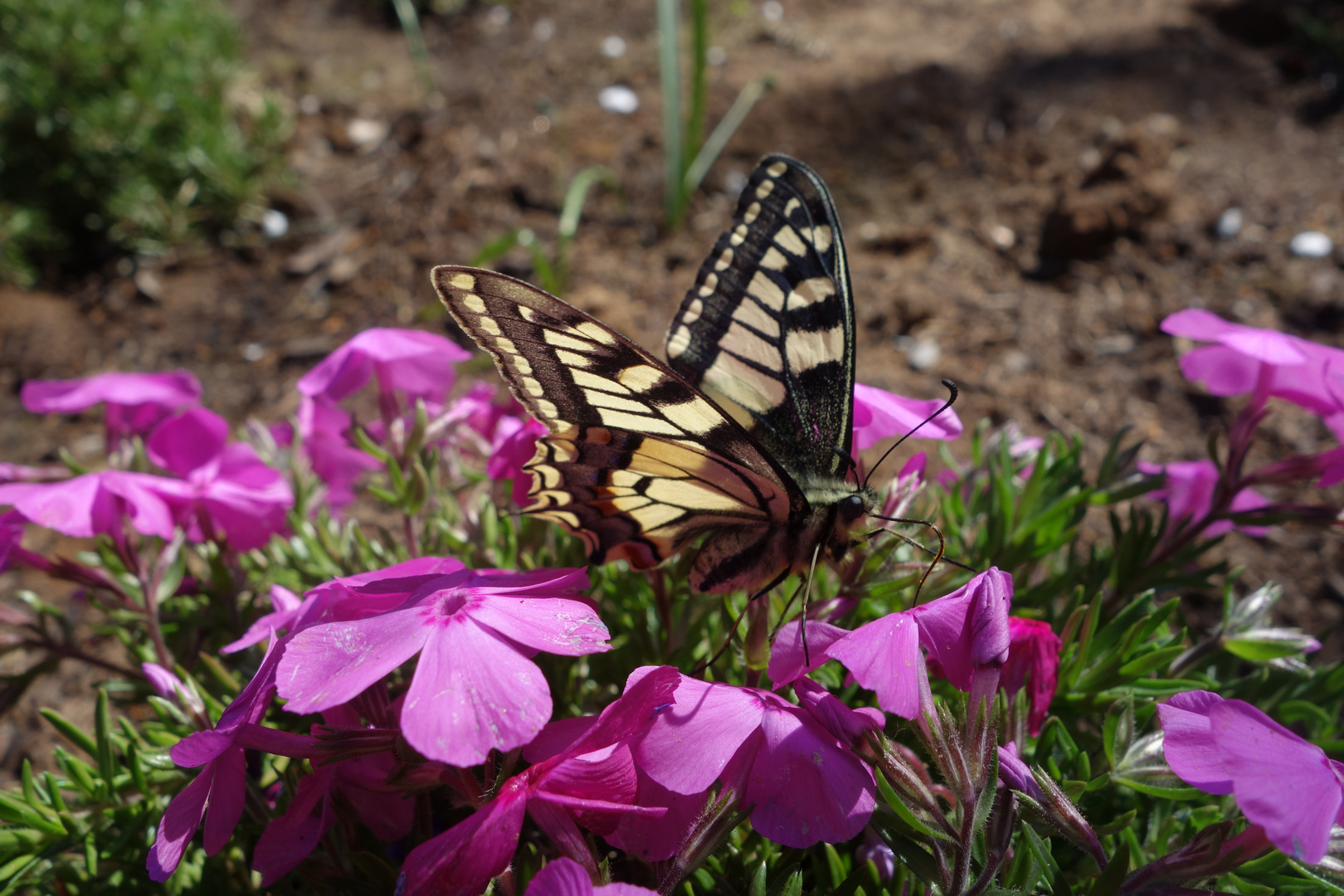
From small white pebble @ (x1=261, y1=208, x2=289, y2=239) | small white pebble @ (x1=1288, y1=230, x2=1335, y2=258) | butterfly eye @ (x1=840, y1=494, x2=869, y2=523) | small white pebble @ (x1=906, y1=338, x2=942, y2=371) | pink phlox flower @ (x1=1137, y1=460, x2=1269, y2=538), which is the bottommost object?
small white pebble @ (x1=906, y1=338, x2=942, y2=371)

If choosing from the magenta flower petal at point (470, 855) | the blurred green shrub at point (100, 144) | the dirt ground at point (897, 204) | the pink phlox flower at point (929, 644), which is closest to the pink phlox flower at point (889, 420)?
the pink phlox flower at point (929, 644)

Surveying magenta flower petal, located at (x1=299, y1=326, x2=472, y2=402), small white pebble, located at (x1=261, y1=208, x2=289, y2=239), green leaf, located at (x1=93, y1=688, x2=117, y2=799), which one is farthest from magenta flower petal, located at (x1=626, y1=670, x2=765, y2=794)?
small white pebble, located at (x1=261, y1=208, x2=289, y2=239)

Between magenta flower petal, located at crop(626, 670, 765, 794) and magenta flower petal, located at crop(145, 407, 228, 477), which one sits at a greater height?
magenta flower petal, located at crop(626, 670, 765, 794)

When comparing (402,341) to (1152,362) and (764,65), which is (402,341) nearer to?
(1152,362)

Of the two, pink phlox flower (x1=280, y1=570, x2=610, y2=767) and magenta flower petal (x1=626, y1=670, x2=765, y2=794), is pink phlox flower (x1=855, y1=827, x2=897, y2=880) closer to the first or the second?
magenta flower petal (x1=626, y1=670, x2=765, y2=794)

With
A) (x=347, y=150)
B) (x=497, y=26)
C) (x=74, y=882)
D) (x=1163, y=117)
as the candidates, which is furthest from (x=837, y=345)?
(x=497, y=26)

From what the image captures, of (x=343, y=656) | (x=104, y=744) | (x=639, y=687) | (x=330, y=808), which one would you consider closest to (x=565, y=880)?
(x=639, y=687)
